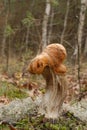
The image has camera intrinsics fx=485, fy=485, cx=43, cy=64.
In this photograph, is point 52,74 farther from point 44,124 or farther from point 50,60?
point 44,124

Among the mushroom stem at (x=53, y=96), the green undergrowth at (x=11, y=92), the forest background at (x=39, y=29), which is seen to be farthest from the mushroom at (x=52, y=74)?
the forest background at (x=39, y=29)

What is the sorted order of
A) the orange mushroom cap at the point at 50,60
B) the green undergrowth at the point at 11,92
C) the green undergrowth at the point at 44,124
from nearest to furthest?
the orange mushroom cap at the point at 50,60 < the green undergrowth at the point at 44,124 < the green undergrowth at the point at 11,92

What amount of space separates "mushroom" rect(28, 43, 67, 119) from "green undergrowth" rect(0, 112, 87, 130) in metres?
0.09

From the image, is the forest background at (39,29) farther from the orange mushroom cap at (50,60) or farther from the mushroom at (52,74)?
the orange mushroom cap at (50,60)

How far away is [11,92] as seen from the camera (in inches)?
379

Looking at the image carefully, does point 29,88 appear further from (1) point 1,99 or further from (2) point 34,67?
(2) point 34,67

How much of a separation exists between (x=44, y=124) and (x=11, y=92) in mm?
3890

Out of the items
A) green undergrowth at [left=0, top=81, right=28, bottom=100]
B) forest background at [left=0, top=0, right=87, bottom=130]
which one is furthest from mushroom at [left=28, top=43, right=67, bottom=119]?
forest background at [left=0, top=0, right=87, bottom=130]

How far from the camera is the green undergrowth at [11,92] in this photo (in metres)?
9.33

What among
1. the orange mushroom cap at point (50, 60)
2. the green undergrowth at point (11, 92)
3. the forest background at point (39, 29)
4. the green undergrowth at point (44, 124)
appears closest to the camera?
the orange mushroom cap at point (50, 60)

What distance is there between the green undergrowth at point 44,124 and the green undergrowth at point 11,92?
3159 mm

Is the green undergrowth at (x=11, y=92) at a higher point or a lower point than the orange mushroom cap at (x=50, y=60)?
lower

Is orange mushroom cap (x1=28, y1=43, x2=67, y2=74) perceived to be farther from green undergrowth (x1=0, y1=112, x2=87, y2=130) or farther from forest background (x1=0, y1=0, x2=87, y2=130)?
forest background (x1=0, y1=0, x2=87, y2=130)

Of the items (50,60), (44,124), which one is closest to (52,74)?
(50,60)
